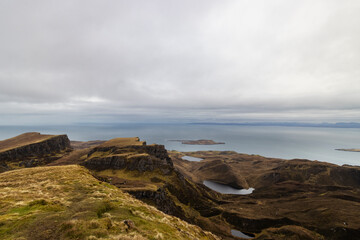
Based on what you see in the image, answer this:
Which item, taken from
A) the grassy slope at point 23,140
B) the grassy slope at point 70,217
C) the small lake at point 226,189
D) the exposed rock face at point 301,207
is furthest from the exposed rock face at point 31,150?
the small lake at point 226,189

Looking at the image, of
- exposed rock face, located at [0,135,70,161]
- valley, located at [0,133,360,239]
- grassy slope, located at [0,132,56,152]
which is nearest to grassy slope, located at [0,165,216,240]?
valley, located at [0,133,360,239]

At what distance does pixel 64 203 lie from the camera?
904 inches

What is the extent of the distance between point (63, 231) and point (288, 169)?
198618 millimetres

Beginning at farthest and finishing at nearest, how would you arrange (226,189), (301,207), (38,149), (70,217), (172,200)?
(226,189) → (38,149) → (301,207) → (172,200) → (70,217)

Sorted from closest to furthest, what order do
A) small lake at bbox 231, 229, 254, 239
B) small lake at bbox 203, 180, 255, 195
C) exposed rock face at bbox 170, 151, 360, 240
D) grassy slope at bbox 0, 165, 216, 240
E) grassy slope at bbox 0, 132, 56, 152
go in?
grassy slope at bbox 0, 165, 216, 240 → exposed rock face at bbox 170, 151, 360, 240 → small lake at bbox 231, 229, 254, 239 → grassy slope at bbox 0, 132, 56, 152 → small lake at bbox 203, 180, 255, 195

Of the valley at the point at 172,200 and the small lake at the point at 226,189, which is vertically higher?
the valley at the point at 172,200

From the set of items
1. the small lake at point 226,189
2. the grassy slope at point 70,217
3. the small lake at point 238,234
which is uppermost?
the grassy slope at point 70,217

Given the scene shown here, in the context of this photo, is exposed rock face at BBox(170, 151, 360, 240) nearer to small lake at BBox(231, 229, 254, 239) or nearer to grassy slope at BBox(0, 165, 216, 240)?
small lake at BBox(231, 229, 254, 239)

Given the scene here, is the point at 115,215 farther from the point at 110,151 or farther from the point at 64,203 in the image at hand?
the point at 110,151

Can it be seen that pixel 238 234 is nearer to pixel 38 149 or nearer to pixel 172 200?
pixel 172 200

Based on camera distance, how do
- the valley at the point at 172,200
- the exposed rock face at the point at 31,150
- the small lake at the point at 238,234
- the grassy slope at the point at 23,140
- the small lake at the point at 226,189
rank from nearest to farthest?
the valley at the point at 172,200 → the small lake at the point at 238,234 → the exposed rock face at the point at 31,150 → the grassy slope at the point at 23,140 → the small lake at the point at 226,189

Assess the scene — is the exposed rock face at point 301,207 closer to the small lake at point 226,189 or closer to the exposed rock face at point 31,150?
the small lake at point 226,189

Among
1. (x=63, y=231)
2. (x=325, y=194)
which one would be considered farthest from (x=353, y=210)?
(x=63, y=231)

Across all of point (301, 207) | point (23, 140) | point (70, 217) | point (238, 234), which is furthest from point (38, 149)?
point (301, 207)
